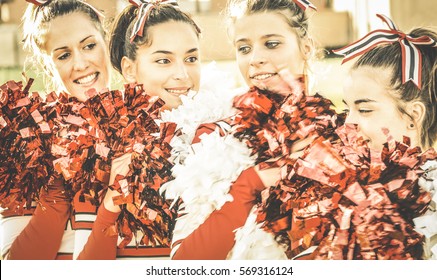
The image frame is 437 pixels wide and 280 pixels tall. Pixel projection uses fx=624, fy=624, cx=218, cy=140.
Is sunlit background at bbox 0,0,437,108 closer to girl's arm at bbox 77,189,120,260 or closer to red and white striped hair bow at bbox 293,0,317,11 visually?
red and white striped hair bow at bbox 293,0,317,11

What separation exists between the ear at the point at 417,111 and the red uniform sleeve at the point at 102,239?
38.0 inches

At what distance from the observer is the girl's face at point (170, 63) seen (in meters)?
2.00

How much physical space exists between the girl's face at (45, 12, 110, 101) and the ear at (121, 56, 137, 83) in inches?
2.2

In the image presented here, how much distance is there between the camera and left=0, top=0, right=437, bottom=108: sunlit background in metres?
1.91

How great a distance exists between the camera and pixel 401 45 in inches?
73.4

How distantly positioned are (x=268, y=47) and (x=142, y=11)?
0.42 meters

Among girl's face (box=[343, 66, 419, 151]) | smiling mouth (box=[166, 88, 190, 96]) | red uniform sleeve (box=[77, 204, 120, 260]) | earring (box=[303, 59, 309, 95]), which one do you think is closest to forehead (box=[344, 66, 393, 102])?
girl's face (box=[343, 66, 419, 151])

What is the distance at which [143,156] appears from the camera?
1983 millimetres

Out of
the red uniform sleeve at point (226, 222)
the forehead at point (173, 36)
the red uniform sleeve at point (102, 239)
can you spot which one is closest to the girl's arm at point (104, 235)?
the red uniform sleeve at point (102, 239)

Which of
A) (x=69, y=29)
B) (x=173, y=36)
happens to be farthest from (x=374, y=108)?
(x=69, y=29)
